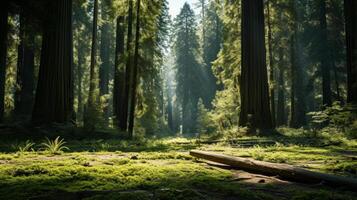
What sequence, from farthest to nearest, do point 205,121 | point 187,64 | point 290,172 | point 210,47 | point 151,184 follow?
1. point 210,47
2. point 187,64
3. point 205,121
4. point 290,172
5. point 151,184

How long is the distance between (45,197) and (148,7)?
516 inches

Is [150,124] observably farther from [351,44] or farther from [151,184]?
[151,184]

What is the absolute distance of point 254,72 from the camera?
12672 millimetres

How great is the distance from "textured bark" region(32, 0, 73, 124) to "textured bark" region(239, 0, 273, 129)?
6521 mm

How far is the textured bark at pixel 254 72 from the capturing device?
12445 mm

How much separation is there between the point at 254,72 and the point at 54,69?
23.5ft

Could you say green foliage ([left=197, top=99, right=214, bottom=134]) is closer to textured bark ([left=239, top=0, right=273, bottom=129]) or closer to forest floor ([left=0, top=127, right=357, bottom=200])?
textured bark ([left=239, top=0, right=273, bottom=129])

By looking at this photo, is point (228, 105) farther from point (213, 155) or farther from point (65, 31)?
point (213, 155)

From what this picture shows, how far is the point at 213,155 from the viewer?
4.61 m

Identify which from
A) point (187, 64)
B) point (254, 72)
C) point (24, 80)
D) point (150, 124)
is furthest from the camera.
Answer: point (187, 64)

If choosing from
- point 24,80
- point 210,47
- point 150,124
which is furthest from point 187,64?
point 24,80

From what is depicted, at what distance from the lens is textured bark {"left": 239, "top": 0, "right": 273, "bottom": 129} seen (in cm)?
1245

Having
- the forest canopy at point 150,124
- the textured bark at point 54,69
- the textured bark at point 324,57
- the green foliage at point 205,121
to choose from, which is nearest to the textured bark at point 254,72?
the forest canopy at point 150,124

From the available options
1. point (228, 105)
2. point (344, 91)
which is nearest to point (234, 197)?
point (228, 105)
